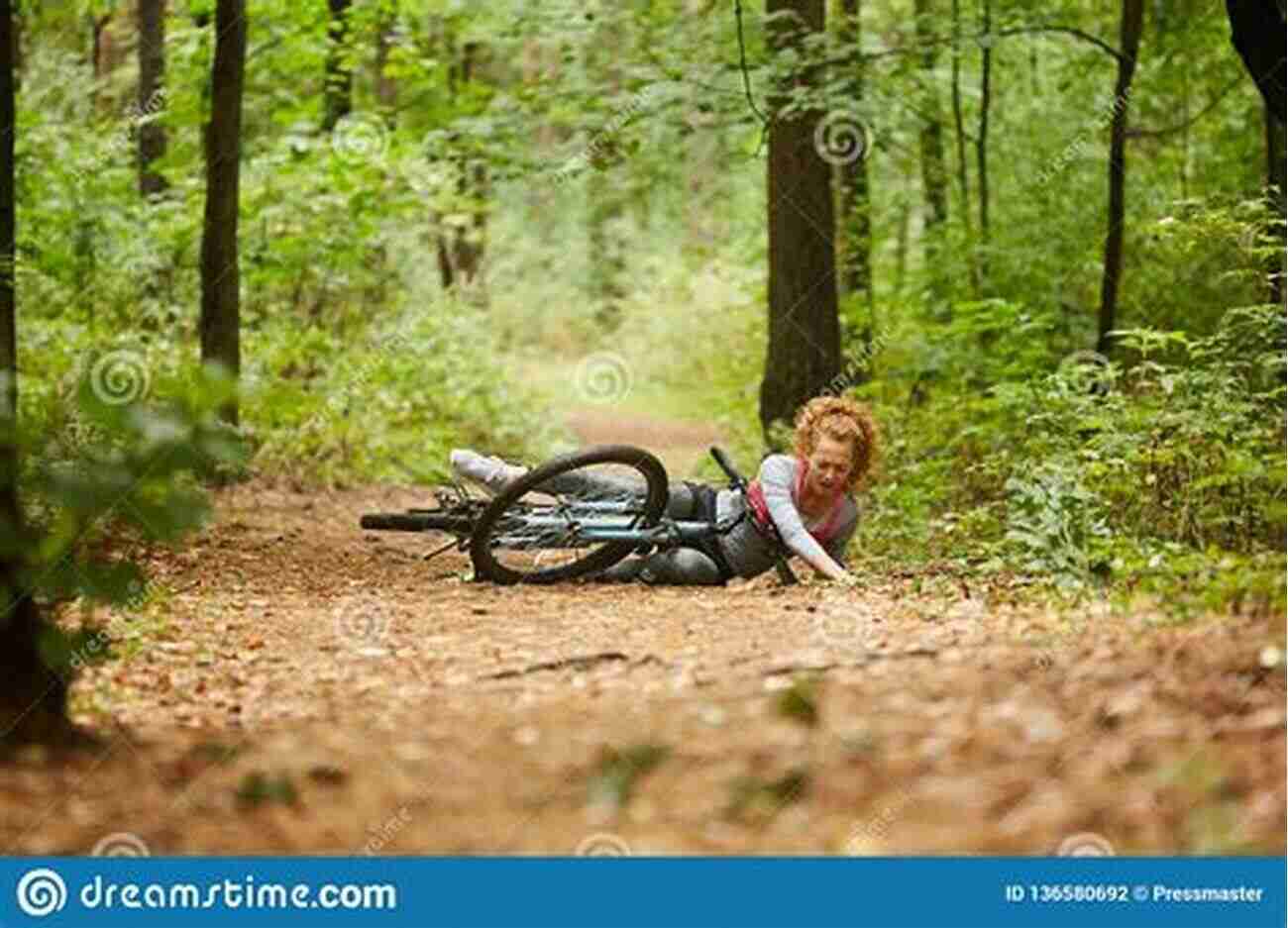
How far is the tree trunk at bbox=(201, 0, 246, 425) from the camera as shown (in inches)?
410

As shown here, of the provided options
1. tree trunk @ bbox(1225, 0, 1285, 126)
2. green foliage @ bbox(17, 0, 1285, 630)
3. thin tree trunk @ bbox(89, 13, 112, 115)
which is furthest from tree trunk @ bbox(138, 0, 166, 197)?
tree trunk @ bbox(1225, 0, 1285, 126)

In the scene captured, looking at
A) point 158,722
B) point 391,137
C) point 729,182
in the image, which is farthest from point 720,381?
point 158,722

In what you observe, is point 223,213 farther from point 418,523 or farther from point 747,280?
point 747,280

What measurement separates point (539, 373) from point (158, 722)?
1892 cm

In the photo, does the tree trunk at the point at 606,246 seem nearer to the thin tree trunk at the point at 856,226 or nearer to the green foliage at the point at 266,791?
the thin tree trunk at the point at 856,226

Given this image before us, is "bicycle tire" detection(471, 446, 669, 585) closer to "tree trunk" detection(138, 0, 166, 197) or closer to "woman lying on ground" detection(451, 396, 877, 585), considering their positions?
"woman lying on ground" detection(451, 396, 877, 585)

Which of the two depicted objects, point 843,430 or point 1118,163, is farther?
point 1118,163

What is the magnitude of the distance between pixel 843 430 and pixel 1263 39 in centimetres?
229

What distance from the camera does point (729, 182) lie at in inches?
1113

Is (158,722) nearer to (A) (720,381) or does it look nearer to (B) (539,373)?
(A) (720,381)

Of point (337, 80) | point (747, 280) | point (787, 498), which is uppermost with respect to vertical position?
point (337, 80)

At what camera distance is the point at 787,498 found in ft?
22.3

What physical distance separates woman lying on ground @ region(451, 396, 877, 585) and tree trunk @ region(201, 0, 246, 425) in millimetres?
4197

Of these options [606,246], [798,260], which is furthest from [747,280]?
[606,246]
